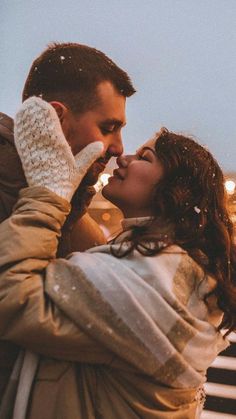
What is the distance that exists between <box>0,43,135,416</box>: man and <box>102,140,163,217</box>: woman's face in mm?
109

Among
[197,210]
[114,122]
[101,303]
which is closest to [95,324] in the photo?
[101,303]

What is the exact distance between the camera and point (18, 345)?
4.83 feet

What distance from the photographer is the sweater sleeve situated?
4.17 feet

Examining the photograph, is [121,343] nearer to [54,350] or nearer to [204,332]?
A: [54,350]

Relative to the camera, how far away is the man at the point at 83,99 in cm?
189

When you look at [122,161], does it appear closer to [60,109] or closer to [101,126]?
[101,126]

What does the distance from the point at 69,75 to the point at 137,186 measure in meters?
0.65

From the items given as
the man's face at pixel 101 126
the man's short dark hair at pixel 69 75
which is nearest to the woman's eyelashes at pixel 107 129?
the man's face at pixel 101 126

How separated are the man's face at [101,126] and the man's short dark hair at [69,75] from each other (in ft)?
0.12

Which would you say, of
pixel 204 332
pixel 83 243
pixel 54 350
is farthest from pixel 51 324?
pixel 83 243

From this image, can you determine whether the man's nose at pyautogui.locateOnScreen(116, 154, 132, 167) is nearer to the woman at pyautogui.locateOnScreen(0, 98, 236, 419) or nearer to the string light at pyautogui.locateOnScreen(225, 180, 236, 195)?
the woman at pyautogui.locateOnScreen(0, 98, 236, 419)

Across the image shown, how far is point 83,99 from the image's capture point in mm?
1994

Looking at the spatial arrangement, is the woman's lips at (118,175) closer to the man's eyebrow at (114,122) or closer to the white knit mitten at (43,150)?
the man's eyebrow at (114,122)

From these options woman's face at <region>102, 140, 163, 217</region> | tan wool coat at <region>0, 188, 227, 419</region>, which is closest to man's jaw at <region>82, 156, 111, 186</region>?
woman's face at <region>102, 140, 163, 217</region>
